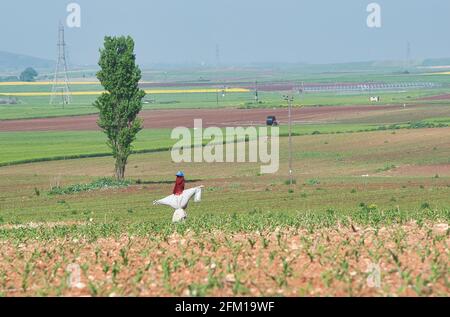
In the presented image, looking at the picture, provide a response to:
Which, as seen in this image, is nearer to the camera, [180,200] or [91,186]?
[180,200]

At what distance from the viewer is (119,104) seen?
218ft

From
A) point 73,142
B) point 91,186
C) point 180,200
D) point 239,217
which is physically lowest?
point 73,142

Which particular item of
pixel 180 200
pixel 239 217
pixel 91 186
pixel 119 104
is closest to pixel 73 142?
pixel 119 104

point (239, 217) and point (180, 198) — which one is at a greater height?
point (180, 198)

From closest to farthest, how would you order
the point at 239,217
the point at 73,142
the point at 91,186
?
the point at 239,217, the point at 91,186, the point at 73,142

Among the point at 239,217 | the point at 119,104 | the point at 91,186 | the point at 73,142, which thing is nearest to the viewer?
the point at 239,217

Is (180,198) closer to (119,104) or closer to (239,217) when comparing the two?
(239,217)

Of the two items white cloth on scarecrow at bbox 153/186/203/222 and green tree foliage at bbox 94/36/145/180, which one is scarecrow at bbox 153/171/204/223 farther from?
green tree foliage at bbox 94/36/145/180

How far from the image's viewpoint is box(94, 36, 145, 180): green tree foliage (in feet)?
217

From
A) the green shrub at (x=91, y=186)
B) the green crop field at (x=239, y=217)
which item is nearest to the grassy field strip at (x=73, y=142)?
the green crop field at (x=239, y=217)

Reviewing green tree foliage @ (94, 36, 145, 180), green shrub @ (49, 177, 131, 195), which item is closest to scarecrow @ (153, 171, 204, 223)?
green shrub @ (49, 177, 131, 195)

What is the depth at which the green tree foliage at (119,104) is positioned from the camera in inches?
2606

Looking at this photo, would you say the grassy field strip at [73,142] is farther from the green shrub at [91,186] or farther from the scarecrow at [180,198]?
the scarecrow at [180,198]
